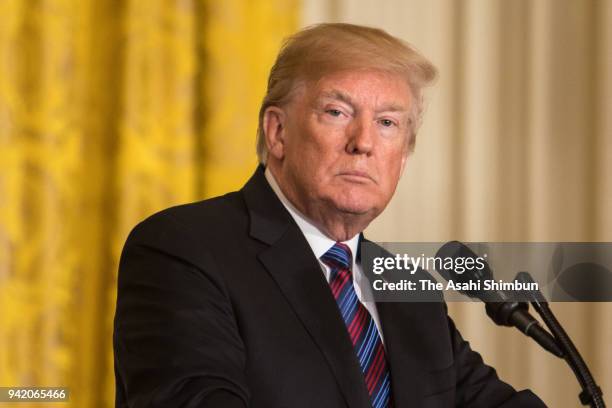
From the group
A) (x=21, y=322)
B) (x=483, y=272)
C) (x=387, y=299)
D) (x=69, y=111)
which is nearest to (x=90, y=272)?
(x=21, y=322)

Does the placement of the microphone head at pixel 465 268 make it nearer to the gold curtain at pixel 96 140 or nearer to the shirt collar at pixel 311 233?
the shirt collar at pixel 311 233

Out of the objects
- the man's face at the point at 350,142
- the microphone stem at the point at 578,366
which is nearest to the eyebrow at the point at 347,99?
the man's face at the point at 350,142

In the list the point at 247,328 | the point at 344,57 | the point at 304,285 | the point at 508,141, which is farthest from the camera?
the point at 508,141

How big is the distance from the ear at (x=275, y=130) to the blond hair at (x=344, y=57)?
25mm

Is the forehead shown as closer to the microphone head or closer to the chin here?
the chin

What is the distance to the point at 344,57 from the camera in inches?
62.9

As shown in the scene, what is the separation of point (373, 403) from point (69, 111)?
1.29 meters

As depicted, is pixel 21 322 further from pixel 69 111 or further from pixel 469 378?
pixel 469 378

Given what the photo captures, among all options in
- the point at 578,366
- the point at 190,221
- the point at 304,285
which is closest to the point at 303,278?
the point at 304,285

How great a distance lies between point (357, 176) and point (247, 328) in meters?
0.37

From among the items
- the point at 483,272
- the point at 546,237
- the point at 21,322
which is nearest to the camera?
the point at 483,272

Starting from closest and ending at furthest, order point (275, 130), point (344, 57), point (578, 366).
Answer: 1. point (578, 366)
2. point (344, 57)
3. point (275, 130)

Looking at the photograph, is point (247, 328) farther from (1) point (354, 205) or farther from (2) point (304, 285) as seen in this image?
(1) point (354, 205)

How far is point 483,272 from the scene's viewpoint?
139 centimetres
